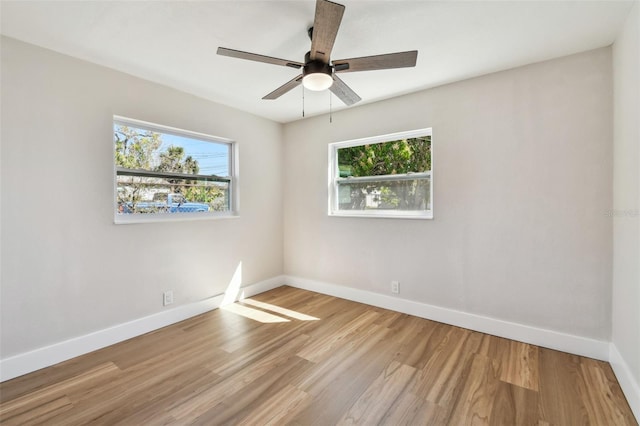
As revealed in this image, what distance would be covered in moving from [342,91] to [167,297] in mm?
2594

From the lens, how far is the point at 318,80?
6.27 feet

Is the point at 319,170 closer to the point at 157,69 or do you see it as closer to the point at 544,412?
the point at 157,69

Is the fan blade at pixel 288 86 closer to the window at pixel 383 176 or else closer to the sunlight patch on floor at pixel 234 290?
the window at pixel 383 176

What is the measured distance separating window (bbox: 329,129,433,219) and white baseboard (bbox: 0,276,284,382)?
202 centimetres

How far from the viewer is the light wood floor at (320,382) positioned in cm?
168

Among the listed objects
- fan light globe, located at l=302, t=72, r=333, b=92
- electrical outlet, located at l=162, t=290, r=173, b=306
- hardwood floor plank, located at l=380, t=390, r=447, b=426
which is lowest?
hardwood floor plank, located at l=380, t=390, r=447, b=426

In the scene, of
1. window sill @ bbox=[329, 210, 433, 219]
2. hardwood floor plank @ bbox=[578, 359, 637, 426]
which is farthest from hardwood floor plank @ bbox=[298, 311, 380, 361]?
hardwood floor plank @ bbox=[578, 359, 637, 426]

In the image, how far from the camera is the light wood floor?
1.68 meters

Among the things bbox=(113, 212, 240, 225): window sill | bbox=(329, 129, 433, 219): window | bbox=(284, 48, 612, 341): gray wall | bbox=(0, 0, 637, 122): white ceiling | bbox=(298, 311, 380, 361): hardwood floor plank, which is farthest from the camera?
bbox=(329, 129, 433, 219): window

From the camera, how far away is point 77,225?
2326 millimetres

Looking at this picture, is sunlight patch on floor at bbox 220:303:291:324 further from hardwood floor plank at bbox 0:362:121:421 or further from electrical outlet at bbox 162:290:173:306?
hardwood floor plank at bbox 0:362:121:421

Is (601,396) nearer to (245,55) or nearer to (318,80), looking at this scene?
(318,80)

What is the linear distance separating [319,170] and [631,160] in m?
2.87

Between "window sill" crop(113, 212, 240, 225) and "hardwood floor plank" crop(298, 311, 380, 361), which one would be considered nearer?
"hardwood floor plank" crop(298, 311, 380, 361)
